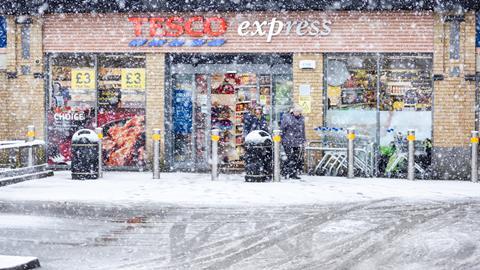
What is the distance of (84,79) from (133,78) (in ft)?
4.05

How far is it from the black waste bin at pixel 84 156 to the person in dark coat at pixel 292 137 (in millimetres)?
4129

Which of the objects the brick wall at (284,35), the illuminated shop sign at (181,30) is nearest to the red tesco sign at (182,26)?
the illuminated shop sign at (181,30)

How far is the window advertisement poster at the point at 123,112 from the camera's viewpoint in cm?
2109

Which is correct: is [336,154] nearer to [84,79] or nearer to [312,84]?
[312,84]

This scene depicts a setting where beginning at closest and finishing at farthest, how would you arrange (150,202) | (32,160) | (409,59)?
(150,202) → (32,160) → (409,59)

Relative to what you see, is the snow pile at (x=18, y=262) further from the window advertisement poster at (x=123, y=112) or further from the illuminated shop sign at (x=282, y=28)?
the illuminated shop sign at (x=282, y=28)

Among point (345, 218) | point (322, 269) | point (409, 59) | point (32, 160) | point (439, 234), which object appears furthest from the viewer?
point (409, 59)

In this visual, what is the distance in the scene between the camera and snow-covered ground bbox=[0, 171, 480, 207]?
48.5ft

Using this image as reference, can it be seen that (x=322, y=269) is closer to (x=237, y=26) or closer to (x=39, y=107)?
(x=237, y=26)

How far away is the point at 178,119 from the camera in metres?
21.4

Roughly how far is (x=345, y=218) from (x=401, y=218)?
83 centimetres

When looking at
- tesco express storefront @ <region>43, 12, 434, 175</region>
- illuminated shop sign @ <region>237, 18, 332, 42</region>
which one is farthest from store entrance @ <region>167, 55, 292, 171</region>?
illuminated shop sign @ <region>237, 18, 332, 42</region>

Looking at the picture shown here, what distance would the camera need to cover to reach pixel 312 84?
20.4m

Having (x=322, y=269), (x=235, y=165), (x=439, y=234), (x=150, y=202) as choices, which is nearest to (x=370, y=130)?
(x=235, y=165)
